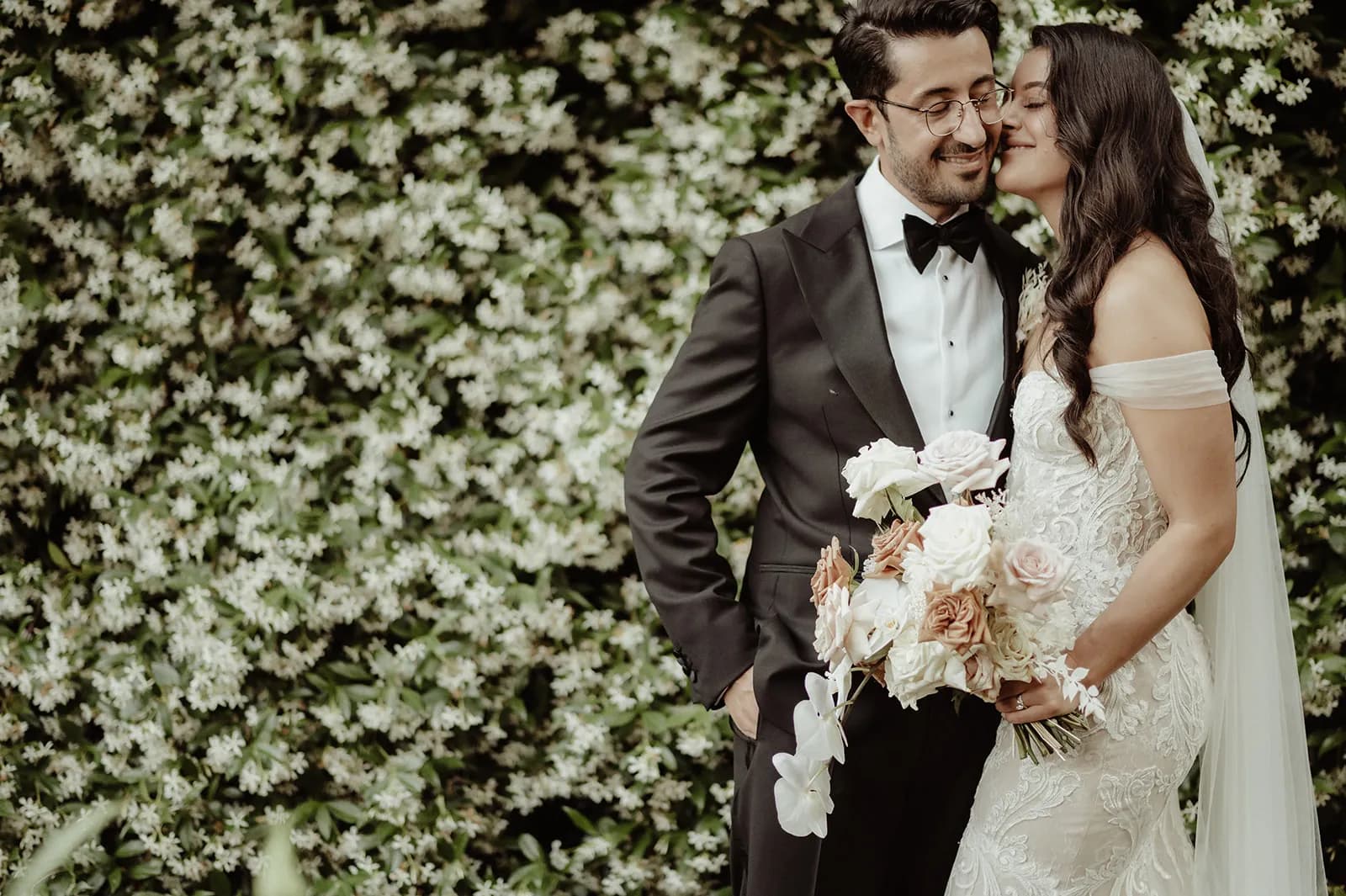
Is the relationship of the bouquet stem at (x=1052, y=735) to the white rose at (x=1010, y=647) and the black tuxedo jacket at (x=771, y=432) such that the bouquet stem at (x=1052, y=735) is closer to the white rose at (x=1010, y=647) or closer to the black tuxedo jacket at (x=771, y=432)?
the white rose at (x=1010, y=647)

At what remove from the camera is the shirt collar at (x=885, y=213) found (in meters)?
2.28

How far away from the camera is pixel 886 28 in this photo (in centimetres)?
224

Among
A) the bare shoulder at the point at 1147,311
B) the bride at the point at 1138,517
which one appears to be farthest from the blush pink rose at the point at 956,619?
the bare shoulder at the point at 1147,311

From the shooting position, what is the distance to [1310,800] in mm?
2340

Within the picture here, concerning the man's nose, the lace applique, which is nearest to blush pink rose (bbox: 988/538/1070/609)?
the lace applique

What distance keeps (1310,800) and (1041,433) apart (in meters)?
1.03

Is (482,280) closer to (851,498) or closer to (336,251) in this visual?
(336,251)

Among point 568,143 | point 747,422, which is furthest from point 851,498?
point 568,143

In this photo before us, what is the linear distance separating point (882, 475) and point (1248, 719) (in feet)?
3.46

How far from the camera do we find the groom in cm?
210

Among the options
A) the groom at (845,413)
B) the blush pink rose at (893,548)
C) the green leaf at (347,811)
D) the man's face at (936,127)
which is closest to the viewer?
the blush pink rose at (893,548)

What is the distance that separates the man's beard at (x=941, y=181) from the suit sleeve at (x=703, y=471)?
36cm

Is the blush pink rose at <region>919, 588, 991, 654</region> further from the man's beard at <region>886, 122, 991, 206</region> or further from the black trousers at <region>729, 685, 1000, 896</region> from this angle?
the man's beard at <region>886, 122, 991, 206</region>

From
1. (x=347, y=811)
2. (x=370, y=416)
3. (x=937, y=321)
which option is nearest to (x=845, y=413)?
(x=937, y=321)
